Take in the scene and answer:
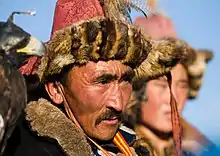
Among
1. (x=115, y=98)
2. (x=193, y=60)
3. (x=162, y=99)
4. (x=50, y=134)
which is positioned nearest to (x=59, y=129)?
(x=50, y=134)

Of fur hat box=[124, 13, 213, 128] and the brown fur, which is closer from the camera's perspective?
the brown fur

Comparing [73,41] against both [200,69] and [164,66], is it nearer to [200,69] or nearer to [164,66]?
[164,66]

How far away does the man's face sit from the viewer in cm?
505

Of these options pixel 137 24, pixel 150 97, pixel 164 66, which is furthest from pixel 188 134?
pixel 137 24

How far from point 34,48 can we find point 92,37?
0.40 m

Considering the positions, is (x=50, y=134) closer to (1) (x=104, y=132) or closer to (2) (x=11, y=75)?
(1) (x=104, y=132)

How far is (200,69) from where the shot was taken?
5.24 meters

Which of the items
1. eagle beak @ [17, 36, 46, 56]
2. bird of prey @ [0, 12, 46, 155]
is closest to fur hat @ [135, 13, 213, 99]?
eagle beak @ [17, 36, 46, 56]

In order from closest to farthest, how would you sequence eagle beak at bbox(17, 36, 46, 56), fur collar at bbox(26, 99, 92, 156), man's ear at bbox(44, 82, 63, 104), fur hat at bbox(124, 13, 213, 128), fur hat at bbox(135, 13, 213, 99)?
1. eagle beak at bbox(17, 36, 46, 56)
2. fur collar at bbox(26, 99, 92, 156)
3. man's ear at bbox(44, 82, 63, 104)
4. fur hat at bbox(124, 13, 213, 128)
5. fur hat at bbox(135, 13, 213, 99)

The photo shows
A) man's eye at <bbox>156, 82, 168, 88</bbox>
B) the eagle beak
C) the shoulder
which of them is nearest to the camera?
the eagle beak

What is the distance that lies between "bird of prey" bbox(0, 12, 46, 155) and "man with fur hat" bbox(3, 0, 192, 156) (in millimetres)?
345

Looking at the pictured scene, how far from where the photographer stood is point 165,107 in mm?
5129

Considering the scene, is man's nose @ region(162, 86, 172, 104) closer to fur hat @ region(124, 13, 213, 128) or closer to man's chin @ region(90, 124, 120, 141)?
fur hat @ region(124, 13, 213, 128)

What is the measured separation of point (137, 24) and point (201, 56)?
1.64 metres
